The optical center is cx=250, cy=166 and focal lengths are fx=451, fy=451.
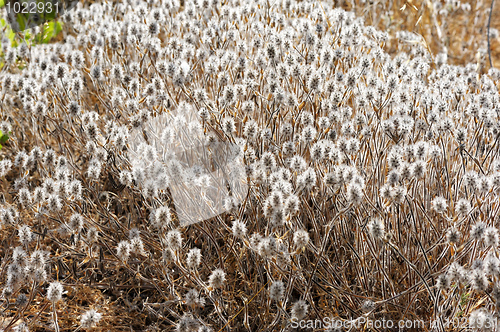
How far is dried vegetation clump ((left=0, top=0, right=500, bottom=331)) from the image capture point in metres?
1.65

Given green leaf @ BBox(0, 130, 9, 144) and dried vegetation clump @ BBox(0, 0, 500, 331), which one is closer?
dried vegetation clump @ BBox(0, 0, 500, 331)

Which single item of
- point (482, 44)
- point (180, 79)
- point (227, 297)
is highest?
point (180, 79)

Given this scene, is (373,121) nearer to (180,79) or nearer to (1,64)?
(180,79)

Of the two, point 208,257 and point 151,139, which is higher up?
point 151,139

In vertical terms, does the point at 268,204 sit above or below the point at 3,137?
above

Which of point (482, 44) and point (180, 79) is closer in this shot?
point (180, 79)

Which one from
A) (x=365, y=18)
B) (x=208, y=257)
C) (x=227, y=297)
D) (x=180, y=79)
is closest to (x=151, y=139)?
(x=180, y=79)

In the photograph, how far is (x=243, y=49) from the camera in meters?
2.64

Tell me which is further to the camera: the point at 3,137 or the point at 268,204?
the point at 3,137

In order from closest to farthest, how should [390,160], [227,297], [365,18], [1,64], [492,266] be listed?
[492,266], [390,160], [227,297], [1,64], [365,18]

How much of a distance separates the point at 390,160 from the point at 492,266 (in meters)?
0.54

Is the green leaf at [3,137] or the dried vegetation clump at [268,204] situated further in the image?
the green leaf at [3,137]

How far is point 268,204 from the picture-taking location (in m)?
1.63

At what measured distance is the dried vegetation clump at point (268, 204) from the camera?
5.43 feet
